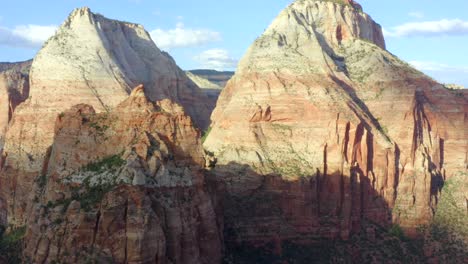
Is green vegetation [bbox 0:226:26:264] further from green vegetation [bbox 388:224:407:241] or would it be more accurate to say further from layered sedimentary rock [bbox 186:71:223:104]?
layered sedimentary rock [bbox 186:71:223:104]

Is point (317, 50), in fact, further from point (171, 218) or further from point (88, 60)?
point (171, 218)

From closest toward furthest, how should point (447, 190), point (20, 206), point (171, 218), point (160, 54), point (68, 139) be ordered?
point (171, 218) → point (68, 139) → point (20, 206) → point (447, 190) → point (160, 54)

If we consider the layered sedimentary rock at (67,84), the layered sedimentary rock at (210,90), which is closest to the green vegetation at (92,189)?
the layered sedimentary rock at (67,84)

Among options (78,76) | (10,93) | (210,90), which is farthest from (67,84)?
(210,90)

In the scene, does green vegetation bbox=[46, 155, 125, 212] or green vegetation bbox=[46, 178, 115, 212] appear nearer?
green vegetation bbox=[46, 178, 115, 212]

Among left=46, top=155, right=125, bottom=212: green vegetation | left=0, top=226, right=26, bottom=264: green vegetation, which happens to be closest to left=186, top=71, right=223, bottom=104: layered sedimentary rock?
left=0, top=226, right=26, bottom=264: green vegetation

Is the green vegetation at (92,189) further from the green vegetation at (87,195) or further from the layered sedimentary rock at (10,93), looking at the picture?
the layered sedimentary rock at (10,93)

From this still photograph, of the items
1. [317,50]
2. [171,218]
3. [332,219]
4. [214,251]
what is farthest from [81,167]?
[317,50]
